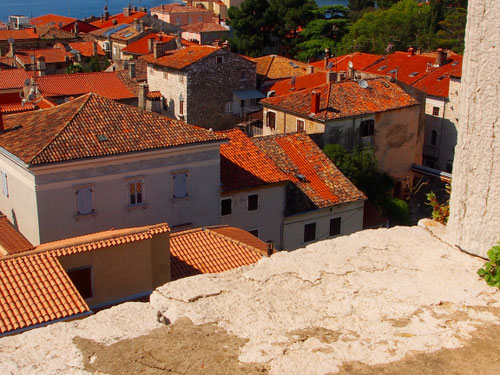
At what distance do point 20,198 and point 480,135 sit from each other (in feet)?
55.4

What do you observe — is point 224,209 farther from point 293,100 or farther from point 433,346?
point 433,346

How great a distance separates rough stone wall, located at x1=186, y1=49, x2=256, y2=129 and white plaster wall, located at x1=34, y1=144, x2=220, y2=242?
1821 centimetres

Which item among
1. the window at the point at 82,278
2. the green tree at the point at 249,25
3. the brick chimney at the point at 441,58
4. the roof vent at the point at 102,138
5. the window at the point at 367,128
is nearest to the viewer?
the window at the point at 82,278

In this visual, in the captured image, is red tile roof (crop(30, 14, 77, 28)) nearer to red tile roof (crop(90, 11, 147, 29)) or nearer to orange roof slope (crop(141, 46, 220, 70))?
red tile roof (crop(90, 11, 147, 29))

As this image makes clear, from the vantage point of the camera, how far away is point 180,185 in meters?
20.7

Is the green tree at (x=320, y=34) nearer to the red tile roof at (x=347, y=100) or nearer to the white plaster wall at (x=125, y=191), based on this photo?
the red tile roof at (x=347, y=100)

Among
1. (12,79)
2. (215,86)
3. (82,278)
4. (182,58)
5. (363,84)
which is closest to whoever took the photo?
(82,278)

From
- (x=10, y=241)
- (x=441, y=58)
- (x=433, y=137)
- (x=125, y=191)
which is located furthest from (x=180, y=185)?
(x=441, y=58)

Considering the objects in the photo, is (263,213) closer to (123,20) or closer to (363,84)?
(363,84)

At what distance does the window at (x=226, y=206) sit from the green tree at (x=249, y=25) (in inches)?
1837

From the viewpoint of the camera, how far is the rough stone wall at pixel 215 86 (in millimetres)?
38594

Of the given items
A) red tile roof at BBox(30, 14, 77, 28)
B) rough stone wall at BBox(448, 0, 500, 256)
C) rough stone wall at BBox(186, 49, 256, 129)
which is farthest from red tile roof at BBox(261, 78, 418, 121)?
red tile roof at BBox(30, 14, 77, 28)

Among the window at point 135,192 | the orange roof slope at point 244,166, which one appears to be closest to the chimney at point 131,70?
the orange roof slope at point 244,166

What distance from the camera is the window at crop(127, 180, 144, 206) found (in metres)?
19.6
